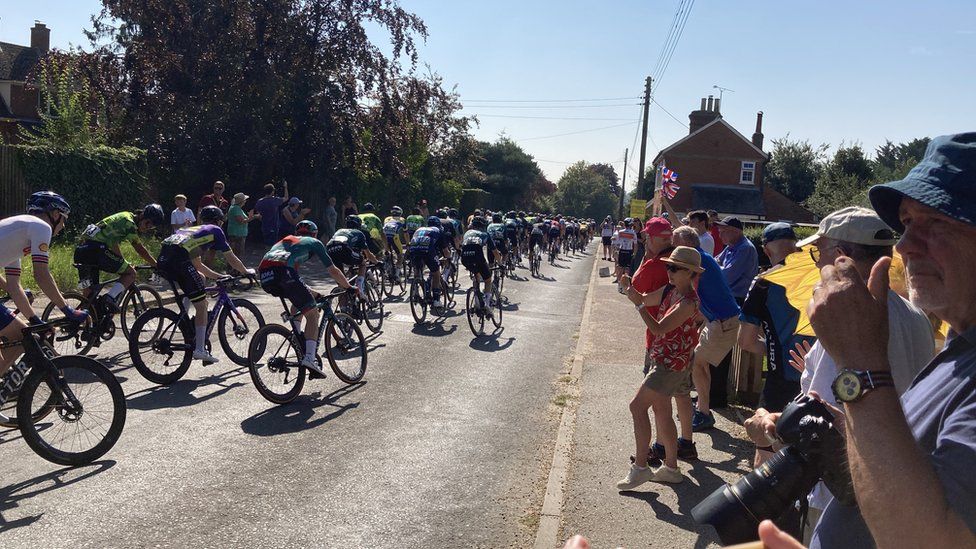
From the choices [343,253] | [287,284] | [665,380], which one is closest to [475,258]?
[343,253]

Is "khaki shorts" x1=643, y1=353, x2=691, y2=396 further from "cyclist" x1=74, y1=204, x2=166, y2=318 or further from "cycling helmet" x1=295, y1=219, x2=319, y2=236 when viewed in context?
"cyclist" x1=74, y1=204, x2=166, y2=318

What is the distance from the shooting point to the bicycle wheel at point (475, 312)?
12219 mm

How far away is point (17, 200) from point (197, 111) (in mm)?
7123

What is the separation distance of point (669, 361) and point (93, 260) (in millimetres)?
7112

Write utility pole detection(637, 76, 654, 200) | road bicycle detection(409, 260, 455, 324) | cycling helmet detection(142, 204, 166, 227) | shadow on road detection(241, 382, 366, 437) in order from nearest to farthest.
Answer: shadow on road detection(241, 382, 366, 437)
cycling helmet detection(142, 204, 166, 227)
road bicycle detection(409, 260, 455, 324)
utility pole detection(637, 76, 654, 200)

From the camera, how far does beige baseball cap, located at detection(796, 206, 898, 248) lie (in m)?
3.09

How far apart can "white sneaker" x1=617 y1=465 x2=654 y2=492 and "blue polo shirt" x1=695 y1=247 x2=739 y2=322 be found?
5.54 ft

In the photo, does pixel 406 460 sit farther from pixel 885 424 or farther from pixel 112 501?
pixel 885 424

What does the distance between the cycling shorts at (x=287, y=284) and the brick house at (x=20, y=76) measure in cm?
3786

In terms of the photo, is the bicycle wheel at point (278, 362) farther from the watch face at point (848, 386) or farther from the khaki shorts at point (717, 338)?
the watch face at point (848, 386)

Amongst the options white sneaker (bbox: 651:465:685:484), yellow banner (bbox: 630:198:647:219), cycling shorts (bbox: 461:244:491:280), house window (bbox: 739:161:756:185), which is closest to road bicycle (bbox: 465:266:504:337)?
cycling shorts (bbox: 461:244:491:280)

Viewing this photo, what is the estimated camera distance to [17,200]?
17.9 meters

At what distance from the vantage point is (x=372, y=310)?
1309 centimetres

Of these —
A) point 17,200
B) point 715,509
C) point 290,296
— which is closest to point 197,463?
point 290,296
